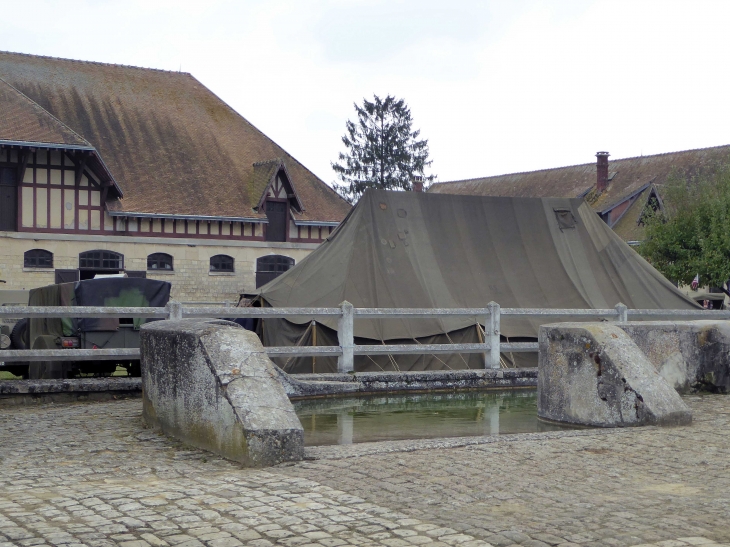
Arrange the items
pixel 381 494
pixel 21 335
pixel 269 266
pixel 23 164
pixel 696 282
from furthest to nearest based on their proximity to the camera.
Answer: pixel 269 266
pixel 696 282
pixel 23 164
pixel 21 335
pixel 381 494

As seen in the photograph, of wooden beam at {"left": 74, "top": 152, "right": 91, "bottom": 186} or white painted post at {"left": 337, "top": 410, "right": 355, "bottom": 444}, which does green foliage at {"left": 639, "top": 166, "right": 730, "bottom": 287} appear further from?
white painted post at {"left": 337, "top": 410, "right": 355, "bottom": 444}

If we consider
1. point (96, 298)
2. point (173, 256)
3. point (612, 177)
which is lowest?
point (96, 298)

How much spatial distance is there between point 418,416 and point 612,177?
131 ft

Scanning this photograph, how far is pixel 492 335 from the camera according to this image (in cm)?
1223

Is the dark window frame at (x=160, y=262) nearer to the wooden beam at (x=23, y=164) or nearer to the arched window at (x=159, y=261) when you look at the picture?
the arched window at (x=159, y=261)

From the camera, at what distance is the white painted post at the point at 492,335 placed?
1214 cm

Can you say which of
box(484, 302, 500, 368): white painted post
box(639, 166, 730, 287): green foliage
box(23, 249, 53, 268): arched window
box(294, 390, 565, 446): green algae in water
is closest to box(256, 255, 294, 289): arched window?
box(23, 249, 53, 268): arched window

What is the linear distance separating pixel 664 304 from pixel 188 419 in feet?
36.1

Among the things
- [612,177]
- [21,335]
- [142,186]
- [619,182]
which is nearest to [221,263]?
[142,186]

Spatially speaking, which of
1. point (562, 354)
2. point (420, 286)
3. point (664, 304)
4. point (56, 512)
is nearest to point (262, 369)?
point (56, 512)

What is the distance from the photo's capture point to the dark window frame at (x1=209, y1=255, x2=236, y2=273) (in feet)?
104

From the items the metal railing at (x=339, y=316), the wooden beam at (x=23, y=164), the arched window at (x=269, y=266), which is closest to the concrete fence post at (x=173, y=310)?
the metal railing at (x=339, y=316)

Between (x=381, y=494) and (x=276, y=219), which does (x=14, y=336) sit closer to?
(x=381, y=494)

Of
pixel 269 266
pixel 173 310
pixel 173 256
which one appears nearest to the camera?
pixel 173 310
